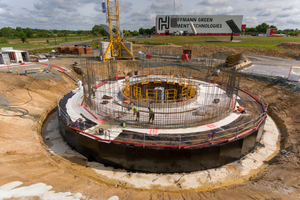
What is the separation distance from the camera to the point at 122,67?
36.3 metres

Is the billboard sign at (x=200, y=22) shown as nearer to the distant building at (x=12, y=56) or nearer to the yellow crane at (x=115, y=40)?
the yellow crane at (x=115, y=40)

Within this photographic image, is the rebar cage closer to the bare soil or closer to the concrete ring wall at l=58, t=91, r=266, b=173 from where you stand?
the concrete ring wall at l=58, t=91, r=266, b=173

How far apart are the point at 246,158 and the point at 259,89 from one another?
16.0m

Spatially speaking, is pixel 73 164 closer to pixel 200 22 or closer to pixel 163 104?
pixel 163 104

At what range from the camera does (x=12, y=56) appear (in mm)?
33344

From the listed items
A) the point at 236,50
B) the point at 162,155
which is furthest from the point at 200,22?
the point at 162,155

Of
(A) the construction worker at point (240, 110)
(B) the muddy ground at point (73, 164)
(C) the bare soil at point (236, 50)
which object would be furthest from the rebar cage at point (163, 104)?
(C) the bare soil at point (236, 50)

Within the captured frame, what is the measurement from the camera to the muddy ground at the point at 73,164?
899 centimetres

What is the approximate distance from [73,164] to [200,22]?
70.1m

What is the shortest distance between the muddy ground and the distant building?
1286 cm

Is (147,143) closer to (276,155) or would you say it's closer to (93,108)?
(93,108)

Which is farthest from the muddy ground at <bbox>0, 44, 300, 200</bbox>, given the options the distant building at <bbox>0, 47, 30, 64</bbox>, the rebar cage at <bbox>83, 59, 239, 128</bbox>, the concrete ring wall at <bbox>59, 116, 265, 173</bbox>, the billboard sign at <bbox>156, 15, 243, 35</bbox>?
the billboard sign at <bbox>156, 15, 243, 35</bbox>

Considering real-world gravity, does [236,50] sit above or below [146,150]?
above

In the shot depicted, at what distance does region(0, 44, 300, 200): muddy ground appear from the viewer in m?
8.99
